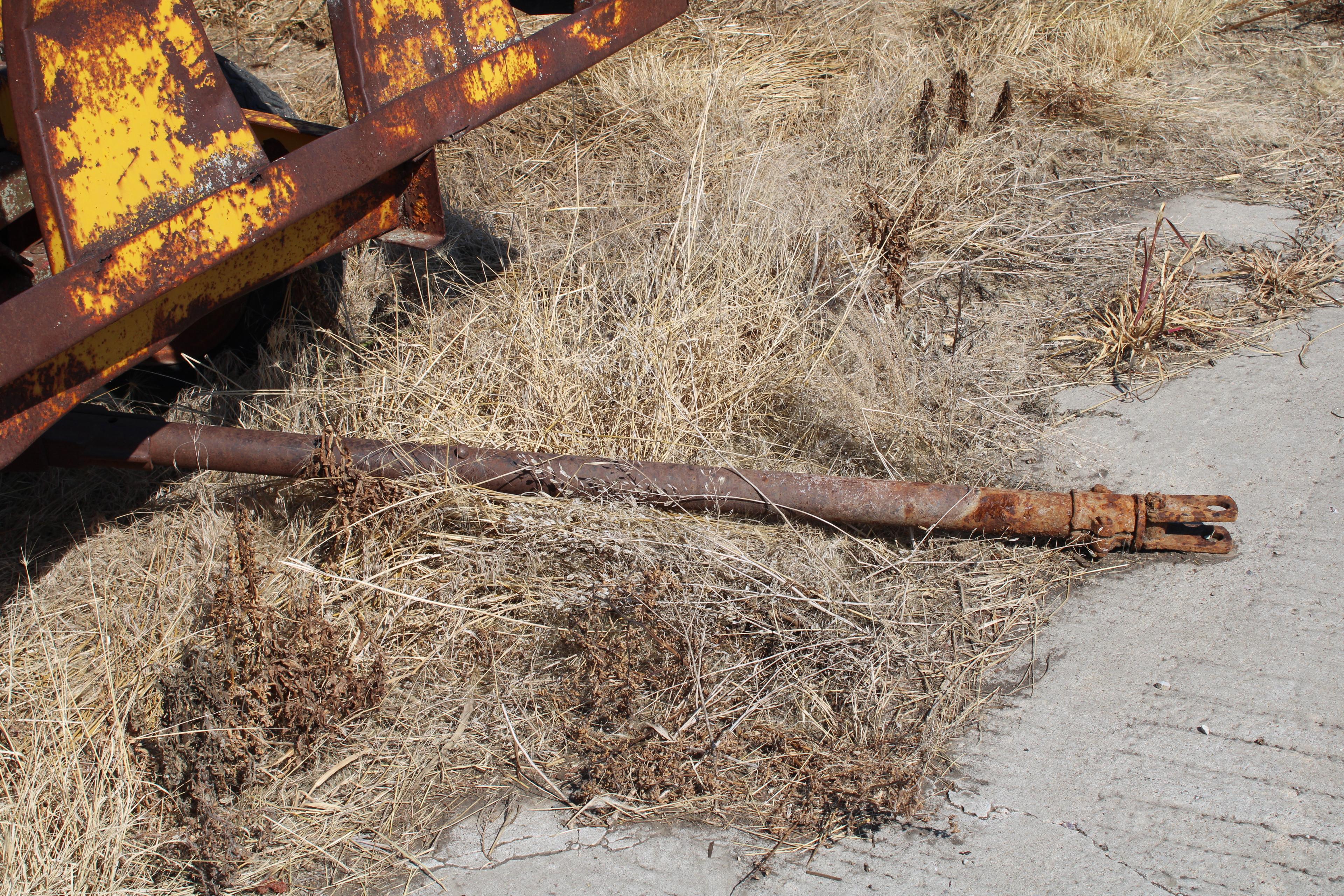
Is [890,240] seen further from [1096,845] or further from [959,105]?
[1096,845]

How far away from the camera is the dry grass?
202cm

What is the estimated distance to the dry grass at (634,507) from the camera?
2021 mm

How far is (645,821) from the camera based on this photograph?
1.95 metres

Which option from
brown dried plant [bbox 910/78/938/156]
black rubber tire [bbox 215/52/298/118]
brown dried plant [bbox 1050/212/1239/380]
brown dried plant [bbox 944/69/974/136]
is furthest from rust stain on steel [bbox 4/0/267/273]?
brown dried plant [bbox 944/69/974/136]

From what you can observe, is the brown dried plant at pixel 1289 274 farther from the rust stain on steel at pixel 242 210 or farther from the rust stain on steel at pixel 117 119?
the rust stain on steel at pixel 117 119

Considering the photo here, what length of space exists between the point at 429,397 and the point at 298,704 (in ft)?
3.70

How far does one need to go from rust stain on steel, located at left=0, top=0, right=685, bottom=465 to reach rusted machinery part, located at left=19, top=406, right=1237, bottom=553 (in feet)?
1.74

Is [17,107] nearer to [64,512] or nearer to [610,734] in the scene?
[64,512]

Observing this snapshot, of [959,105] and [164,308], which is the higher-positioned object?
[164,308]

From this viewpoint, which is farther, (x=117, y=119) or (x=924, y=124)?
(x=924, y=124)

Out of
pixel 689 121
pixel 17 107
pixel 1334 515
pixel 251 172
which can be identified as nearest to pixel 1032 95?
pixel 689 121

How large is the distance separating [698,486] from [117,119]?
5.05 feet

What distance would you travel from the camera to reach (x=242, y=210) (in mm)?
2016

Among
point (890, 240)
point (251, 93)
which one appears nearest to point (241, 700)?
point (251, 93)
